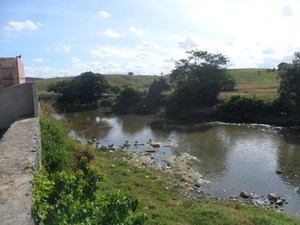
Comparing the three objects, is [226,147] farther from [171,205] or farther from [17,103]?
[17,103]

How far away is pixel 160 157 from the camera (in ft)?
101

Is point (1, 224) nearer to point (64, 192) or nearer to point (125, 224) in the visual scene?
point (64, 192)

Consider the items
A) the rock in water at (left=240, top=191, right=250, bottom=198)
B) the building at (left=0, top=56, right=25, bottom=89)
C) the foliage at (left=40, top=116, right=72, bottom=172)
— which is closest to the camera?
the foliage at (left=40, top=116, right=72, bottom=172)

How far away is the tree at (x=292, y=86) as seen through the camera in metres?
46.8

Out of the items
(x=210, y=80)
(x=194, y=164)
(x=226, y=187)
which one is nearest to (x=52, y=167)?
(x=226, y=187)

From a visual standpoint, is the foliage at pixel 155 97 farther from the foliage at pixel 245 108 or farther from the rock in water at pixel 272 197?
the rock in water at pixel 272 197

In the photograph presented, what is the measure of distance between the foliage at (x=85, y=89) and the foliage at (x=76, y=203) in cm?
7120

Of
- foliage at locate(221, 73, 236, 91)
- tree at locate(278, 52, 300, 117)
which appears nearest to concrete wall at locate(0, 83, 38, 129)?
tree at locate(278, 52, 300, 117)

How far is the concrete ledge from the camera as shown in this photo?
604 cm

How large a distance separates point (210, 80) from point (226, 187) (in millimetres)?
37969

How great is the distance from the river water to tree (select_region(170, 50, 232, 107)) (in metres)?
7.44

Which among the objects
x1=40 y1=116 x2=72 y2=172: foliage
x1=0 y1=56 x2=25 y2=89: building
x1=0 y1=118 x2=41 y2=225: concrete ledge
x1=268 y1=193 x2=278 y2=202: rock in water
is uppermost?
x1=0 y1=56 x2=25 y2=89: building

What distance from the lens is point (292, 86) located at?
47375 mm

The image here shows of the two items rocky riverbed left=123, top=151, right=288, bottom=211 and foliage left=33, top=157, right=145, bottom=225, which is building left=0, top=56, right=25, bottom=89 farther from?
rocky riverbed left=123, top=151, right=288, bottom=211
